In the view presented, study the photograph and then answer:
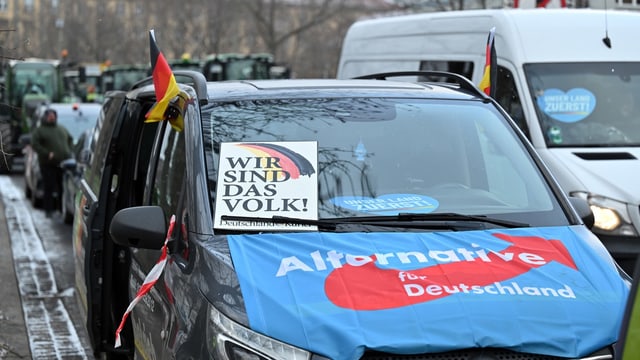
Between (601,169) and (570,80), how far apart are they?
1.33 metres

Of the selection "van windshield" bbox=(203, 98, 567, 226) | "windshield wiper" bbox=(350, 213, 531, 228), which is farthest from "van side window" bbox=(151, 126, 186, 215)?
"windshield wiper" bbox=(350, 213, 531, 228)

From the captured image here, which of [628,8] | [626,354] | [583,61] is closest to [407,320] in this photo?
[626,354]

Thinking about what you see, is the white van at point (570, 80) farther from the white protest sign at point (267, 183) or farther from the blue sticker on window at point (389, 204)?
the white protest sign at point (267, 183)

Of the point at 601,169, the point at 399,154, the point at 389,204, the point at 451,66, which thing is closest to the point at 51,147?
the point at 451,66

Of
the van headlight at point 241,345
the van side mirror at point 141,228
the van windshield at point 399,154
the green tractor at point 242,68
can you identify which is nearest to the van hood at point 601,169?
the van windshield at point 399,154

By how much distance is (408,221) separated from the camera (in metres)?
4.36

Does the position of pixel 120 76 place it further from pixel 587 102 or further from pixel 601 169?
pixel 601 169

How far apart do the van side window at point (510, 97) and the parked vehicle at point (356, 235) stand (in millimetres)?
3263

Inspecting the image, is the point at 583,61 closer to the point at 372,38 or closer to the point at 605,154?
the point at 605,154

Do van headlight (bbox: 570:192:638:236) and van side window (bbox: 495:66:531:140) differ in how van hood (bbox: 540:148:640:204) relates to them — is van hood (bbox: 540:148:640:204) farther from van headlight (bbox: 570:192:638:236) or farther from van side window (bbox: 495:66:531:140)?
van side window (bbox: 495:66:531:140)

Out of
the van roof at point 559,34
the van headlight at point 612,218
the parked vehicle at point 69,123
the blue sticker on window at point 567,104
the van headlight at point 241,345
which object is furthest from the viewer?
the parked vehicle at point 69,123

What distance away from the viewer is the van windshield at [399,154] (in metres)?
4.52

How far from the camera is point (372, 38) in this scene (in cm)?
1206

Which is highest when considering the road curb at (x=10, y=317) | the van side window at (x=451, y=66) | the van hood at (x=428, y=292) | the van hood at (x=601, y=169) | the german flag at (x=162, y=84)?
the german flag at (x=162, y=84)
